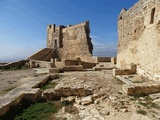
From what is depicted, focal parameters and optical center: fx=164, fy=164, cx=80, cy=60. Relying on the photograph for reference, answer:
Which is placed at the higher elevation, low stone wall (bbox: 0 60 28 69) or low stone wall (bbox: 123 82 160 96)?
low stone wall (bbox: 0 60 28 69)

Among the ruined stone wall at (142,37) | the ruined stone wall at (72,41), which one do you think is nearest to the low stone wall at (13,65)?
the ruined stone wall at (72,41)

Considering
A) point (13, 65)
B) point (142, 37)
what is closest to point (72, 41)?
point (13, 65)

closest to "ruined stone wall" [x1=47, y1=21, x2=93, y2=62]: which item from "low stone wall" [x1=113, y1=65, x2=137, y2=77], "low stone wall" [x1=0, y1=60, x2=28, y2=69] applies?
"low stone wall" [x1=0, y1=60, x2=28, y2=69]

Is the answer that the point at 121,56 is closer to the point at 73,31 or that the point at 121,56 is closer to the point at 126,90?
the point at 126,90

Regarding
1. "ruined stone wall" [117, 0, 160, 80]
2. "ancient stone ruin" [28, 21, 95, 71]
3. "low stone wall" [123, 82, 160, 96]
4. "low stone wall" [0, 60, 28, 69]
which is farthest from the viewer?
"ancient stone ruin" [28, 21, 95, 71]

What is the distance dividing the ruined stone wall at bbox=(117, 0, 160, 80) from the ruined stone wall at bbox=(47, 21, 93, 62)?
11104 millimetres

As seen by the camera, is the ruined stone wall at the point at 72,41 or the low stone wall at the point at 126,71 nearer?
the low stone wall at the point at 126,71

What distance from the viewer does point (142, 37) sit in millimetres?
10492

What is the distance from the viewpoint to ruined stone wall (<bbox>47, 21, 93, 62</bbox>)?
86.5ft

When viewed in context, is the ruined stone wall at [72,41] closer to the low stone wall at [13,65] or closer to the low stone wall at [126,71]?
the low stone wall at [13,65]

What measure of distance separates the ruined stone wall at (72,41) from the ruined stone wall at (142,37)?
11.1 m

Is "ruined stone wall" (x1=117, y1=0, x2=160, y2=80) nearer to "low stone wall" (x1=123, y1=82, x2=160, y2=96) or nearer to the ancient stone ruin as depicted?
"low stone wall" (x1=123, y1=82, x2=160, y2=96)

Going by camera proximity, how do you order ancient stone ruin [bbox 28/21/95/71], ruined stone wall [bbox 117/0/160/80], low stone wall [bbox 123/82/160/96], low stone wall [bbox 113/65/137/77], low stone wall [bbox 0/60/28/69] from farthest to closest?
ancient stone ruin [bbox 28/21/95/71], low stone wall [bbox 0/60/28/69], low stone wall [bbox 113/65/137/77], ruined stone wall [bbox 117/0/160/80], low stone wall [bbox 123/82/160/96]

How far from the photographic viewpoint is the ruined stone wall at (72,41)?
2638 cm
